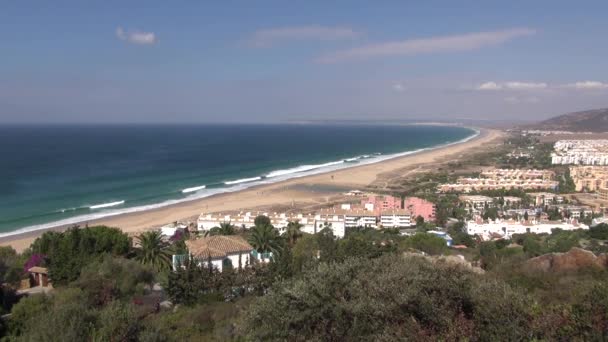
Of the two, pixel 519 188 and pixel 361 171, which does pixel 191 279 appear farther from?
pixel 361 171

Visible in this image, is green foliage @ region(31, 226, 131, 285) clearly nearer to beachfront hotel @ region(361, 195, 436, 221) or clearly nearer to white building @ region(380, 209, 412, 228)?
white building @ region(380, 209, 412, 228)

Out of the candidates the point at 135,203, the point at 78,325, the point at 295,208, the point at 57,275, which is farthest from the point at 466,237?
the point at 135,203

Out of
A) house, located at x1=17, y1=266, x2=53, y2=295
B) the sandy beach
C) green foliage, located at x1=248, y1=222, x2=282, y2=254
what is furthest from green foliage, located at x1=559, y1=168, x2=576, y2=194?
house, located at x1=17, y1=266, x2=53, y2=295

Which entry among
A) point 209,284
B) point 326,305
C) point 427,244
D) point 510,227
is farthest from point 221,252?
point 510,227

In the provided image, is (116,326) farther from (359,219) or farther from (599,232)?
(599,232)

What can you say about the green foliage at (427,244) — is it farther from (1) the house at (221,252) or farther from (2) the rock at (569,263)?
(1) the house at (221,252)
